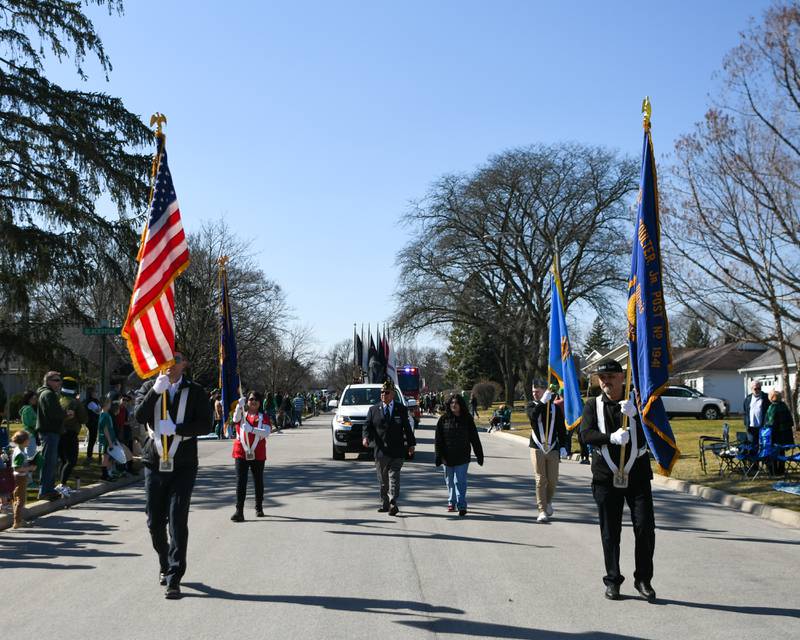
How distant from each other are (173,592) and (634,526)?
382 centimetres

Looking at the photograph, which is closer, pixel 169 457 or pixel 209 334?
pixel 169 457

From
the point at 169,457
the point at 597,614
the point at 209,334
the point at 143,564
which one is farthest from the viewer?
the point at 209,334

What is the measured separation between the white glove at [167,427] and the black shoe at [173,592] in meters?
1.25

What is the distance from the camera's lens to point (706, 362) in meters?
66.0

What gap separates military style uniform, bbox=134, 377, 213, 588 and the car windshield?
1543 centimetres

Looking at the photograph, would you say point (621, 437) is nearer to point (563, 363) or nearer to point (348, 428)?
point (563, 363)

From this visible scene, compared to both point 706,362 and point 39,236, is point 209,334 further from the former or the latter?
point 706,362

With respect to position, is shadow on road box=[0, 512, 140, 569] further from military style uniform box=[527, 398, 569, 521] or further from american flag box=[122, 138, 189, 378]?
military style uniform box=[527, 398, 569, 521]

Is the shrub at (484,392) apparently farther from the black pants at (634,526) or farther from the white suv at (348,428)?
the black pants at (634,526)

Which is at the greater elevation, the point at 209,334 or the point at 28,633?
the point at 209,334

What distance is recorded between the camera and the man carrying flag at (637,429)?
285 inches

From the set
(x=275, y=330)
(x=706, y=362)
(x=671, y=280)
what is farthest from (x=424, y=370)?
(x=671, y=280)

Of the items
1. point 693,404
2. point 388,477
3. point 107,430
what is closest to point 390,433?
point 388,477

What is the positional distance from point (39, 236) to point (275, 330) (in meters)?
35.4
